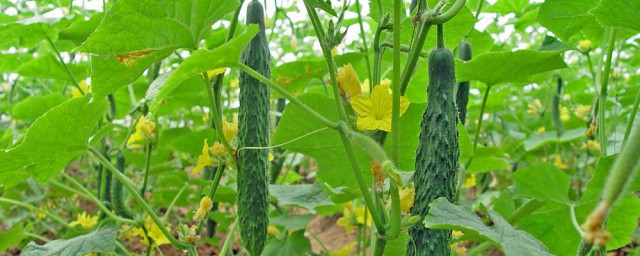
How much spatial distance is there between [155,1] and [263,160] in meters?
0.37

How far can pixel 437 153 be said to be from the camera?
2.71ft

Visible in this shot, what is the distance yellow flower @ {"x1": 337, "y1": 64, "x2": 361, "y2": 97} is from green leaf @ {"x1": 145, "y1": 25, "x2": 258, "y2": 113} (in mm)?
162

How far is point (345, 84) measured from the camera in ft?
3.11

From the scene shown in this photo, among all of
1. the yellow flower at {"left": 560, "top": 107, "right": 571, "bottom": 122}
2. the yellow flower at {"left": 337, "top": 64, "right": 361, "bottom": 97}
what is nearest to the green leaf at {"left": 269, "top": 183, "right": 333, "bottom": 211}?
the yellow flower at {"left": 337, "top": 64, "right": 361, "bottom": 97}

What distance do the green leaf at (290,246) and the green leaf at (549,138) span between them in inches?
35.9

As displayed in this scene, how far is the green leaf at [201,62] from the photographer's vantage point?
83cm

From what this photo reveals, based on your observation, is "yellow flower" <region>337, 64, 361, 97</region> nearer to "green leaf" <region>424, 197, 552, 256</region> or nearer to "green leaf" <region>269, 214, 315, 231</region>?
"green leaf" <region>424, 197, 552, 256</region>

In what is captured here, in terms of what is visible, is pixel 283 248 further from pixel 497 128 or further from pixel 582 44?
pixel 497 128

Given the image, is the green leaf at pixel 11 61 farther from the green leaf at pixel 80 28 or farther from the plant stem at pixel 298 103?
the plant stem at pixel 298 103

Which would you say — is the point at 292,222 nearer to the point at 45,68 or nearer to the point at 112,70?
the point at 112,70

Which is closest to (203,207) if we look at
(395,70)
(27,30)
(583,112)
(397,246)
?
(397,246)

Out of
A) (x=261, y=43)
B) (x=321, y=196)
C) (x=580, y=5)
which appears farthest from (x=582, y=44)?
(x=261, y=43)

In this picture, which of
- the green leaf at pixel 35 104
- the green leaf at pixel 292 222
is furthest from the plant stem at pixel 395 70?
the green leaf at pixel 35 104

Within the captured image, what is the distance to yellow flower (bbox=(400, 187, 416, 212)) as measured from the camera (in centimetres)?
88
